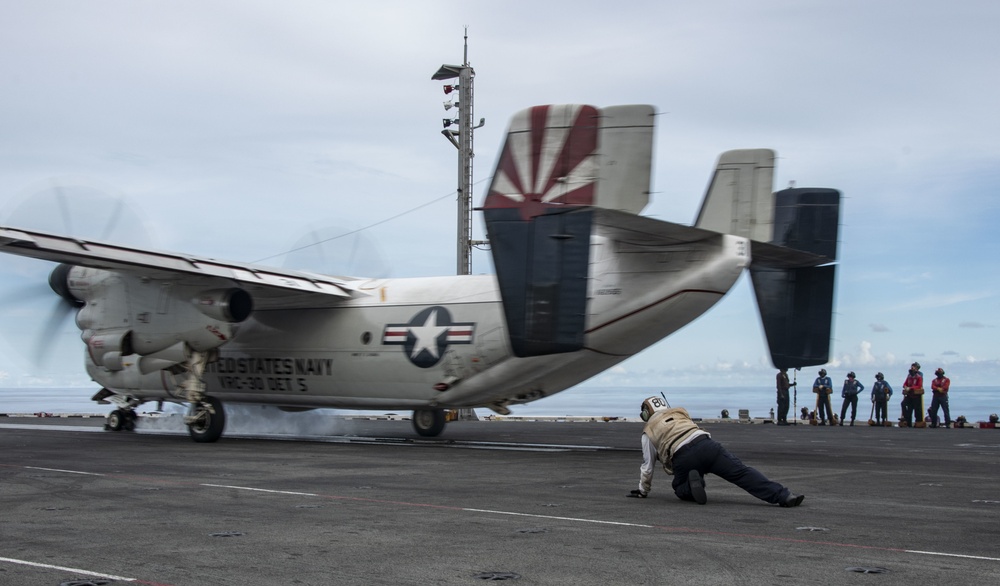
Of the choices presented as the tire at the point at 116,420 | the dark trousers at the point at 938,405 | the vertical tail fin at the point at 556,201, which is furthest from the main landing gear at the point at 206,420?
the dark trousers at the point at 938,405

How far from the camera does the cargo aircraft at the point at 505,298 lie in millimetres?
15898

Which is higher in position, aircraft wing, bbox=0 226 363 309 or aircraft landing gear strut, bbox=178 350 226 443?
aircraft wing, bbox=0 226 363 309

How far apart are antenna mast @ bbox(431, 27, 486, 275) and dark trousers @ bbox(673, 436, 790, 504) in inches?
872

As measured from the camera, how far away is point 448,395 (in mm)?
22031

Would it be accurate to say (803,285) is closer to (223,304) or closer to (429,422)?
(429,422)

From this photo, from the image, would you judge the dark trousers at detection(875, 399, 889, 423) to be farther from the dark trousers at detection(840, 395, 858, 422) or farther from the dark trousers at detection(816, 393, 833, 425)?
the dark trousers at detection(816, 393, 833, 425)

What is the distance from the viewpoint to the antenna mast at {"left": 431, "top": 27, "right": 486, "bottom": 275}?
1305 inches

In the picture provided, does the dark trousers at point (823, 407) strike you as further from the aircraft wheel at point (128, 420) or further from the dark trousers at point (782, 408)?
the aircraft wheel at point (128, 420)

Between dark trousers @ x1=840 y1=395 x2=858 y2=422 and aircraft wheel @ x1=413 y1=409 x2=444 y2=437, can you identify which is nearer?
aircraft wheel @ x1=413 y1=409 x2=444 y2=437

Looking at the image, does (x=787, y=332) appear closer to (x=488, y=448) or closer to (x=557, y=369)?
(x=557, y=369)

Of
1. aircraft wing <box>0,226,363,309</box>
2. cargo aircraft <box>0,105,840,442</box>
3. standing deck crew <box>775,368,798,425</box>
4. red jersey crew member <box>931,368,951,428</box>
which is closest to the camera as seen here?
cargo aircraft <box>0,105,840,442</box>

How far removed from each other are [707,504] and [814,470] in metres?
5.04

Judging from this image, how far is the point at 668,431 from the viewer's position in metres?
11.6

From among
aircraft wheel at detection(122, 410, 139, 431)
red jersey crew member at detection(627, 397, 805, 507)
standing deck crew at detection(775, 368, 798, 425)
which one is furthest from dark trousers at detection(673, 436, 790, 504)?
standing deck crew at detection(775, 368, 798, 425)
